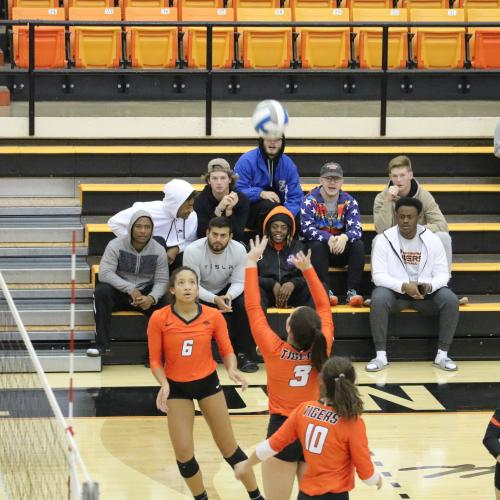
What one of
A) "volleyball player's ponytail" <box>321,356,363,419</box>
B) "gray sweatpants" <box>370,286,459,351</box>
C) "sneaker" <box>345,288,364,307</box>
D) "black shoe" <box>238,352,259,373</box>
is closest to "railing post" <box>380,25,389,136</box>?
"sneaker" <box>345,288,364,307</box>

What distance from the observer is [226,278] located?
10258 millimetres

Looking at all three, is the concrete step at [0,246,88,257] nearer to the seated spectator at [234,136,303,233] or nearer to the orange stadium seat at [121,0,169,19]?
the seated spectator at [234,136,303,233]

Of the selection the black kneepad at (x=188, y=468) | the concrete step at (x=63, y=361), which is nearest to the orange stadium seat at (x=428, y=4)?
the concrete step at (x=63, y=361)

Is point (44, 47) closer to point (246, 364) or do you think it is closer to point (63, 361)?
point (63, 361)

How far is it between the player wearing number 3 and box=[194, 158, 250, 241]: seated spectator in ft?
10.9

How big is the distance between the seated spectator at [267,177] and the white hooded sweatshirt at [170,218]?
60 cm

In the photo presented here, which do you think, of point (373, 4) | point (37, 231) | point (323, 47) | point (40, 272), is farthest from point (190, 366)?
point (373, 4)

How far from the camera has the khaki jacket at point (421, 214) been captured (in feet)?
36.0

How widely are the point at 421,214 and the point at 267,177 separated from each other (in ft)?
4.72

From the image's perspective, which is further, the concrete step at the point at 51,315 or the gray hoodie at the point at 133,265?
the concrete step at the point at 51,315

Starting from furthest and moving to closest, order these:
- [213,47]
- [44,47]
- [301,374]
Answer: [213,47]
[44,47]
[301,374]

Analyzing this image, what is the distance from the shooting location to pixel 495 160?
12.6 metres

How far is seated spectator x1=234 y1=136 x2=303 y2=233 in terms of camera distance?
11062 millimetres

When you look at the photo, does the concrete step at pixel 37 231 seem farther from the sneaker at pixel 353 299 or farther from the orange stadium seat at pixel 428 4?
the orange stadium seat at pixel 428 4
